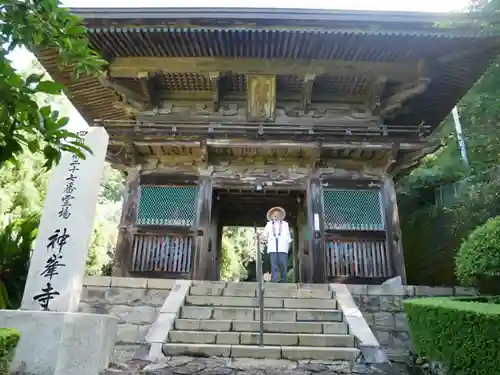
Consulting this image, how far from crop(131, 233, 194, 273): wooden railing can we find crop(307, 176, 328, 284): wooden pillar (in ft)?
8.34

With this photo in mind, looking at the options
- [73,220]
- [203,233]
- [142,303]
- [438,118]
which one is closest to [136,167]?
[203,233]

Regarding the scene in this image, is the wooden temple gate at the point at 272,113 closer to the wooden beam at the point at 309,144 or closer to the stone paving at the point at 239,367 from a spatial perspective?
the wooden beam at the point at 309,144

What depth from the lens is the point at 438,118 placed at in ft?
33.2

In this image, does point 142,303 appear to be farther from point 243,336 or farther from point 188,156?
point 188,156

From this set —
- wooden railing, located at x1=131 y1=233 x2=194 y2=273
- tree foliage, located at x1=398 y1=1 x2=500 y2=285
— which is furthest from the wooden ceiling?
wooden railing, located at x1=131 y1=233 x2=194 y2=273

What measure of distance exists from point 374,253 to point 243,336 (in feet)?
13.3

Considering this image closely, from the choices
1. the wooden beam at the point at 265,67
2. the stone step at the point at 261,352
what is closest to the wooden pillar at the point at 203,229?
the wooden beam at the point at 265,67

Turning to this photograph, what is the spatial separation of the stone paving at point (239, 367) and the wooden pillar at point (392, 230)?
11.7ft

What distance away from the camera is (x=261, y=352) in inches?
185

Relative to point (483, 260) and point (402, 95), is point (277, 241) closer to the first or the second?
point (483, 260)

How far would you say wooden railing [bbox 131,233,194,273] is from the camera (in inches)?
311

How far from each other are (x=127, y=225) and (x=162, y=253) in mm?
993

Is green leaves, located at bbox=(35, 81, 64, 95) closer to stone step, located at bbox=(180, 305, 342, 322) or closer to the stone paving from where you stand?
the stone paving

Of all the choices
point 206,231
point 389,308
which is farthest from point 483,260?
point 206,231
